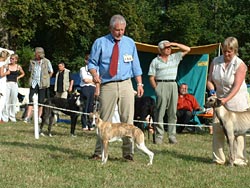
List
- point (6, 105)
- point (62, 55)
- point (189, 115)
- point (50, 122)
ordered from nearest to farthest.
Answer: point (50, 122) → point (189, 115) → point (6, 105) → point (62, 55)

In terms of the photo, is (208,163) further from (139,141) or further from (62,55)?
(62,55)

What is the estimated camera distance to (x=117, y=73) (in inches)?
258

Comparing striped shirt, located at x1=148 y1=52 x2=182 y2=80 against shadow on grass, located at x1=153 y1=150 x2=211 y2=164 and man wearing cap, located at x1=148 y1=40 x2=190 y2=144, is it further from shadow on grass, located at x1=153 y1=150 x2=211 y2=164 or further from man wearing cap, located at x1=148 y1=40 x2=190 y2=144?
shadow on grass, located at x1=153 y1=150 x2=211 y2=164

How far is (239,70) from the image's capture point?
653 centimetres

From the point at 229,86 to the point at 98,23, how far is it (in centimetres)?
2359

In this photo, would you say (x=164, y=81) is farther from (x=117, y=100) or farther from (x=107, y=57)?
(x=107, y=57)

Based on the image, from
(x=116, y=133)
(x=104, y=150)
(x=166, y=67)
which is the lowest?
(x=104, y=150)

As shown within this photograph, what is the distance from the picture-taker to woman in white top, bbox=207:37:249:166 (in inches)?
256

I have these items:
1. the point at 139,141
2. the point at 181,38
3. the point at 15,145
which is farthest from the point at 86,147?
the point at 181,38

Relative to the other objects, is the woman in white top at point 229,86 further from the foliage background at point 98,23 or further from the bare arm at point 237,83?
the foliage background at point 98,23

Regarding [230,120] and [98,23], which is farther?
[98,23]

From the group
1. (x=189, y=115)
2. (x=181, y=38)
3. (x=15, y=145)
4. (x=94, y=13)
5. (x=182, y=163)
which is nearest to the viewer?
(x=182, y=163)

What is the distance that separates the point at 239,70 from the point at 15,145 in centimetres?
379

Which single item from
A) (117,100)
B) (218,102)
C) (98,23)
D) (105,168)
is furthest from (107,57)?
(98,23)
